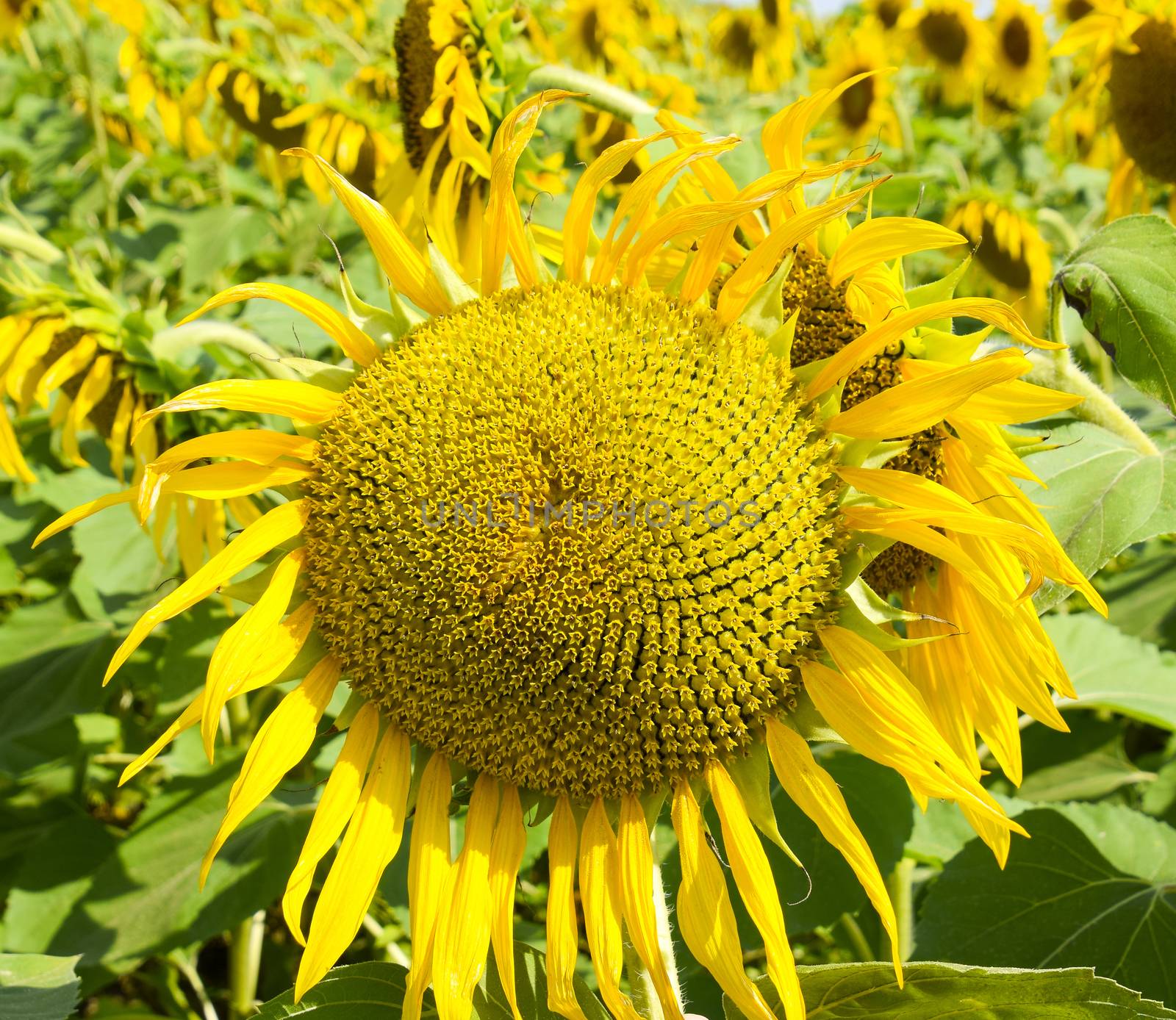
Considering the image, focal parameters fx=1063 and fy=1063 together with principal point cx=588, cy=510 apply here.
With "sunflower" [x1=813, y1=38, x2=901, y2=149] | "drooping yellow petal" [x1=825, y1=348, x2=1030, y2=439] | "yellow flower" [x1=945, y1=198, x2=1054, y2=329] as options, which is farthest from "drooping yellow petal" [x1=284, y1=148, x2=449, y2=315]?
"sunflower" [x1=813, y1=38, x2=901, y2=149]

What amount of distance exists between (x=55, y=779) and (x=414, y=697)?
2290mm

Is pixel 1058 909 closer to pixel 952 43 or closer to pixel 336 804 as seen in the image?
pixel 336 804

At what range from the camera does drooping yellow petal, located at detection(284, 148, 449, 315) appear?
151 centimetres

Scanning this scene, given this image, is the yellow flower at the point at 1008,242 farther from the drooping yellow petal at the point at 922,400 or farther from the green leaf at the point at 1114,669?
the drooping yellow petal at the point at 922,400

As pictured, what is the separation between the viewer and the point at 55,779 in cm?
311

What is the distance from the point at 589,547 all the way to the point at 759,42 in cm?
668

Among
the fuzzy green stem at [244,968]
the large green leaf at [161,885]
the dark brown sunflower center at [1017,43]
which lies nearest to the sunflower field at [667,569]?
the large green leaf at [161,885]

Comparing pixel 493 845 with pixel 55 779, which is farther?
pixel 55 779

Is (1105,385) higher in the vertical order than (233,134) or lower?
lower

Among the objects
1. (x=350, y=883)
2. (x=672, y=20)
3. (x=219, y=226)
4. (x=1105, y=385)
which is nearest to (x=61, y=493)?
(x=219, y=226)

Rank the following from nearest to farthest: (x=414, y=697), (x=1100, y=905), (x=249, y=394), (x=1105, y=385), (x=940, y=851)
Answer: (x=414, y=697)
(x=249, y=394)
(x=1100, y=905)
(x=940, y=851)
(x=1105, y=385)

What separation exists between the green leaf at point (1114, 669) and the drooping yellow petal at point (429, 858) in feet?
4.66

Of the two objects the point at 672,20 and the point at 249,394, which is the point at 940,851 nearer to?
the point at 249,394

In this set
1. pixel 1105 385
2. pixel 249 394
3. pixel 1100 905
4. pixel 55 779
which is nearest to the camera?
pixel 249 394
